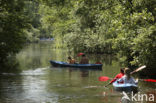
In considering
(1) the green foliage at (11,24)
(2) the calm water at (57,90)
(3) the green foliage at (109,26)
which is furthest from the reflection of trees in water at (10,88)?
(3) the green foliage at (109,26)

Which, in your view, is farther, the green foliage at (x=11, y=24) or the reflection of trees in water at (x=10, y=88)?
the green foliage at (x=11, y=24)

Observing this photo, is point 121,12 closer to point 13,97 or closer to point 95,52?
point 13,97

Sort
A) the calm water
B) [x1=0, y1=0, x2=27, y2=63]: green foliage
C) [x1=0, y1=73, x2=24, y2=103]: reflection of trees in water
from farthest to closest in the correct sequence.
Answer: [x1=0, y1=0, x2=27, y2=63]: green foliage
[x1=0, y1=73, x2=24, y2=103]: reflection of trees in water
the calm water

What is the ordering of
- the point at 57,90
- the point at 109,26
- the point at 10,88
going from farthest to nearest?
the point at 109,26 < the point at 10,88 < the point at 57,90

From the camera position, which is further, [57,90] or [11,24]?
[11,24]

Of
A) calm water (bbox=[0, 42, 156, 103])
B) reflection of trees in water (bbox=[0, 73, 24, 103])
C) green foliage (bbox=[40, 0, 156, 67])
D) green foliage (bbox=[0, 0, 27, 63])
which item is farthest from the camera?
green foliage (bbox=[0, 0, 27, 63])

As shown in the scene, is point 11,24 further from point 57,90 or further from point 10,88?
point 57,90

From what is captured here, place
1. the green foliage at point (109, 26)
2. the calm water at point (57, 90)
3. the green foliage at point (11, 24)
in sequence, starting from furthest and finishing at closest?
1. the green foliage at point (11, 24)
2. the green foliage at point (109, 26)
3. the calm water at point (57, 90)

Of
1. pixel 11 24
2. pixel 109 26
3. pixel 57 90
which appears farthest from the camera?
pixel 109 26

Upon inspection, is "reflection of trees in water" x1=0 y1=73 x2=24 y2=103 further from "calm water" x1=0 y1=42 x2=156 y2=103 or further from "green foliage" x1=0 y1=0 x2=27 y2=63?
"green foliage" x1=0 y1=0 x2=27 y2=63

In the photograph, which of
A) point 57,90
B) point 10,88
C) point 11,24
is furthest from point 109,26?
point 10,88

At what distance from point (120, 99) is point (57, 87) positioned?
413 cm

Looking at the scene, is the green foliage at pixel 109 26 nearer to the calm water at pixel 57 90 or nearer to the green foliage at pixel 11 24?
the calm water at pixel 57 90

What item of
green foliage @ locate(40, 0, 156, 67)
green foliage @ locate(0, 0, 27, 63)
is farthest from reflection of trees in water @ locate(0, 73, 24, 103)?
green foliage @ locate(40, 0, 156, 67)
